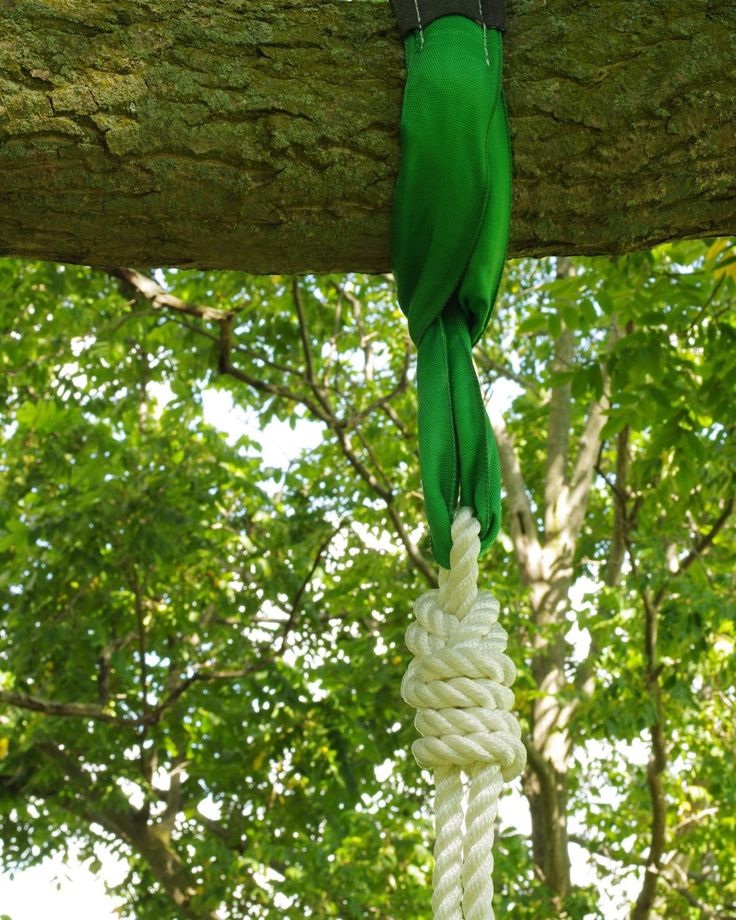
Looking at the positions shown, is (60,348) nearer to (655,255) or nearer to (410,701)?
(655,255)

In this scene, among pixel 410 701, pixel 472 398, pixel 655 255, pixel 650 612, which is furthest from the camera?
pixel 650 612

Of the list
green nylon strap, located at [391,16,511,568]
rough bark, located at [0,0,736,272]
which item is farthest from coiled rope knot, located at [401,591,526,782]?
rough bark, located at [0,0,736,272]

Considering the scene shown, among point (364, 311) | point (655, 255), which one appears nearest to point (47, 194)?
point (655, 255)

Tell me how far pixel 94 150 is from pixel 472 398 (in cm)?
57

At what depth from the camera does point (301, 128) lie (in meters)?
1.30

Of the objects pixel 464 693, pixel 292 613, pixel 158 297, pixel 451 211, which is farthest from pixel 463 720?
pixel 292 613

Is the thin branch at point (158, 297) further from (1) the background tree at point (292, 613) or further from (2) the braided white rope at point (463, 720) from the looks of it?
(2) the braided white rope at point (463, 720)

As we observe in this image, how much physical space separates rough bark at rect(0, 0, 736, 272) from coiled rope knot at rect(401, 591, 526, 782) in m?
0.54

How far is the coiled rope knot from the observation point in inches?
40.3

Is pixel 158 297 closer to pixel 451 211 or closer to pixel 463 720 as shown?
pixel 451 211

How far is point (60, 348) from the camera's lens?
22.4ft

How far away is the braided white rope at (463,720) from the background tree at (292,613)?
359cm

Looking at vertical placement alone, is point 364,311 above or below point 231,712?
above

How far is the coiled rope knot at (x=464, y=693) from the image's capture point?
3.36 ft
